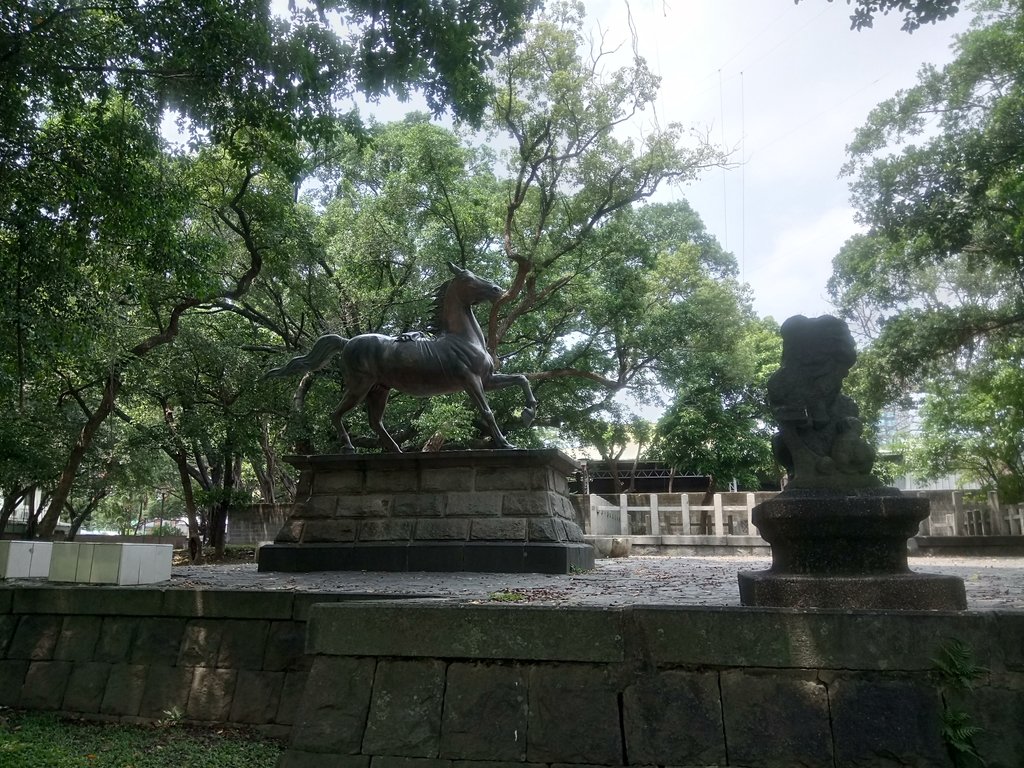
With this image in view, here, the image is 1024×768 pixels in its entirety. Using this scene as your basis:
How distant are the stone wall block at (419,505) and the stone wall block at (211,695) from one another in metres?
3.11

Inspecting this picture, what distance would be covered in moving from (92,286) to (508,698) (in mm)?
9258

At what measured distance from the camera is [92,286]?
10148 mm

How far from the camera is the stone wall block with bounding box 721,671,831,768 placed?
129 inches

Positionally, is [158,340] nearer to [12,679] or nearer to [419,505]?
[419,505]

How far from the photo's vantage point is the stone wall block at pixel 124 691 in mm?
5145

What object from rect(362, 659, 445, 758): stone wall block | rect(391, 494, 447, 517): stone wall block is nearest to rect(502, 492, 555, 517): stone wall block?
rect(391, 494, 447, 517): stone wall block

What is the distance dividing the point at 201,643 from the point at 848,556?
14.1 ft

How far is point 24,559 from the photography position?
6457 millimetres

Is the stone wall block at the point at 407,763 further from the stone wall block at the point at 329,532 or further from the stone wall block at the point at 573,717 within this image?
the stone wall block at the point at 329,532

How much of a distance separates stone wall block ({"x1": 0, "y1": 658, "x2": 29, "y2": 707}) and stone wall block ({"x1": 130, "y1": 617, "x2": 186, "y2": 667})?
3.08ft

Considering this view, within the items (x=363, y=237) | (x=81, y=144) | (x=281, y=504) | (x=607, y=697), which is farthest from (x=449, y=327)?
(x=281, y=504)

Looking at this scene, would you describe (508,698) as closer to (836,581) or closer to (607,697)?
(607,697)

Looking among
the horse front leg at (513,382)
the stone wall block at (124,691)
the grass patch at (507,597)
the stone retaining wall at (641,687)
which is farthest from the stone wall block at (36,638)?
the horse front leg at (513,382)

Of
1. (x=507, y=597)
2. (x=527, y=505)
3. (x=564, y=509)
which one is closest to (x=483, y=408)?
(x=527, y=505)
